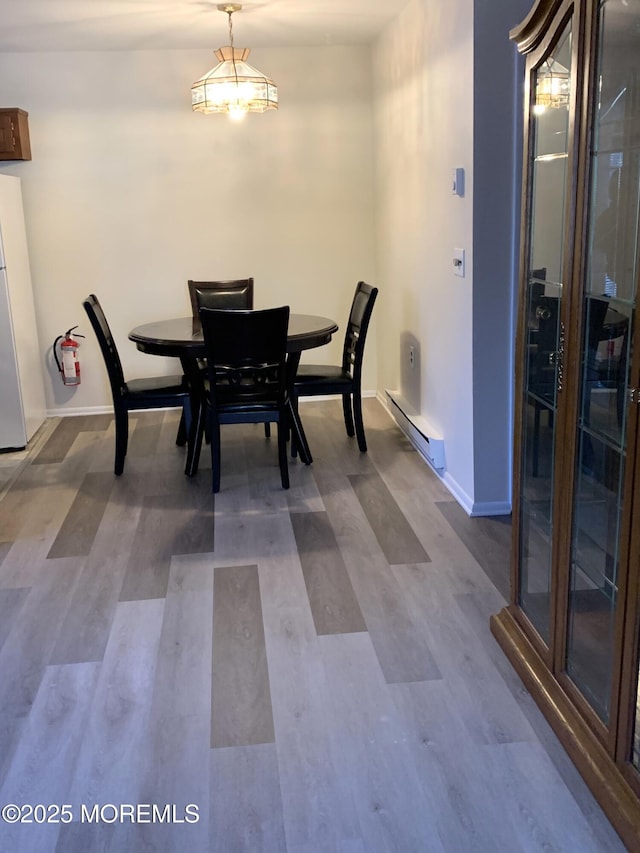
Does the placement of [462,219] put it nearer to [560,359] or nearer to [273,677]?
[560,359]

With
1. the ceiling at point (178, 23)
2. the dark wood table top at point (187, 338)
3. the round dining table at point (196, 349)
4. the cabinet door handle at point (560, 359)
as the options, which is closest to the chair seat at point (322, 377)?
the round dining table at point (196, 349)

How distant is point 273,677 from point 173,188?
12.9ft

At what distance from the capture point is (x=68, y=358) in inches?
220

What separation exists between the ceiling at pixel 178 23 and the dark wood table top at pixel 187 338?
160 centimetres

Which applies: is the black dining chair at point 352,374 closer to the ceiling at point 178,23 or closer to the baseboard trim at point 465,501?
the baseboard trim at point 465,501

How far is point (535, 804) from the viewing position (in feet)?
6.38

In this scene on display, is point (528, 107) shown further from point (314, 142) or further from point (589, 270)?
point (314, 142)

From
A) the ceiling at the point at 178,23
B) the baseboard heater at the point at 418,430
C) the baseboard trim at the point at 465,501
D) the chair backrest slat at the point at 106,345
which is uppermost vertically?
the ceiling at the point at 178,23

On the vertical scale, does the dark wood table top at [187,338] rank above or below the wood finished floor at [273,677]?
above

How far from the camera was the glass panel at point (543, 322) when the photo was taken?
2.09 meters

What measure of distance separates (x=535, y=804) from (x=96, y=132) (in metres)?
4.85

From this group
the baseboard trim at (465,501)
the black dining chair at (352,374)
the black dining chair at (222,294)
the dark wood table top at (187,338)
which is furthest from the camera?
the black dining chair at (222,294)

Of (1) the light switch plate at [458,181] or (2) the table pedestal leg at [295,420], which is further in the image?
(2) the table pedestal leg at [295,420]

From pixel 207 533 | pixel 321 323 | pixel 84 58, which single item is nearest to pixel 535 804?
pixel 207 533
